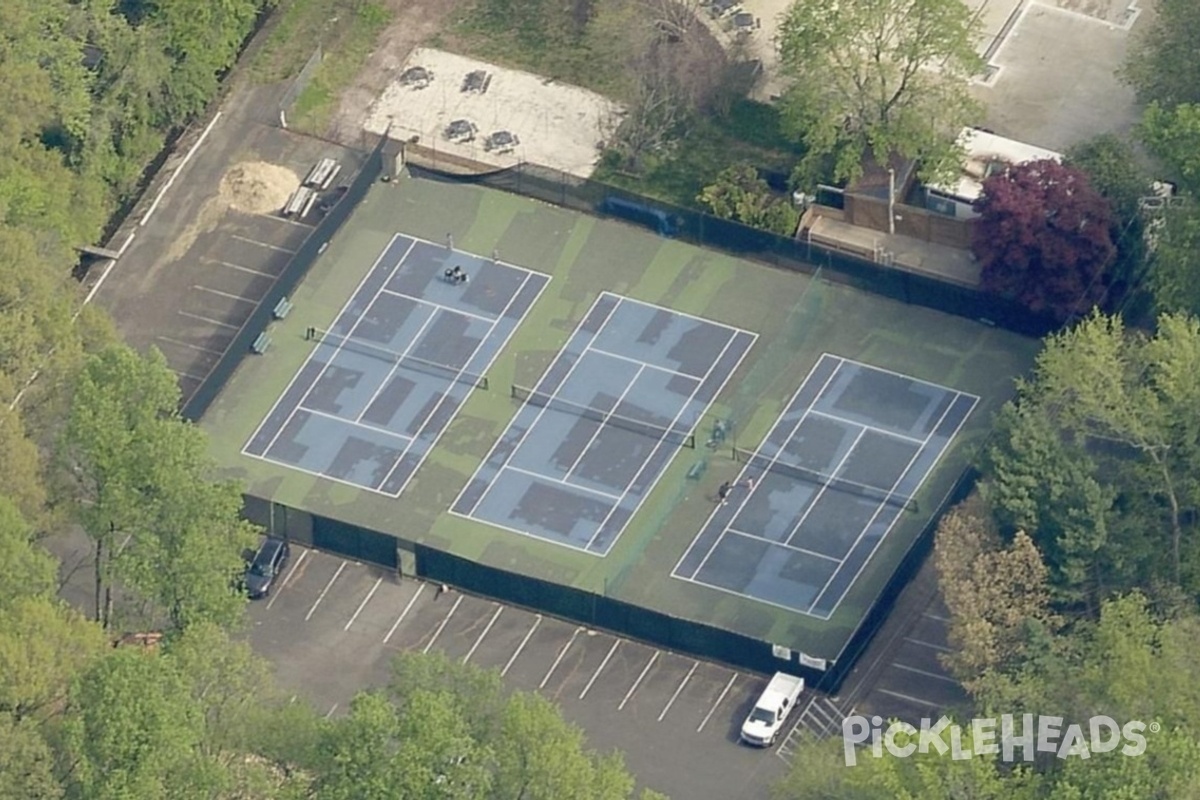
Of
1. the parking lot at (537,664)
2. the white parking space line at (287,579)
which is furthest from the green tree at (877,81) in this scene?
the white parking space line at (287,579)

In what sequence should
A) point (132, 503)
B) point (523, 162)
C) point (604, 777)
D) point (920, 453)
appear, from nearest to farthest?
1. point (604, 777)
2. point (132, 503)
3. point (920, 453)
4. point (523, 162)

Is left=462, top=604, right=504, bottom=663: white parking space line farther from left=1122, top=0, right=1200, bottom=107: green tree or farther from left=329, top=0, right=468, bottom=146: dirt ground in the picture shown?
left=1122, top=0, right=1200, bottom=107: green tree

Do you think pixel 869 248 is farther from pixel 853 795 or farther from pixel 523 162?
pixel 853 795

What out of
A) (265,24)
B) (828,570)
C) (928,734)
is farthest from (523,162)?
(928,734)

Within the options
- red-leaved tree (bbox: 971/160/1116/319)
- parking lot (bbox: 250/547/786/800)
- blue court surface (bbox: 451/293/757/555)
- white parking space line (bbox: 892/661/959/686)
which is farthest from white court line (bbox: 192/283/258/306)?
white parking space line (bbox: 892/661/959/686)

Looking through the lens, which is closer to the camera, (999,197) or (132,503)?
(132,503)

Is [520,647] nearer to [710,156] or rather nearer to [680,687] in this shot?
[680,687]
